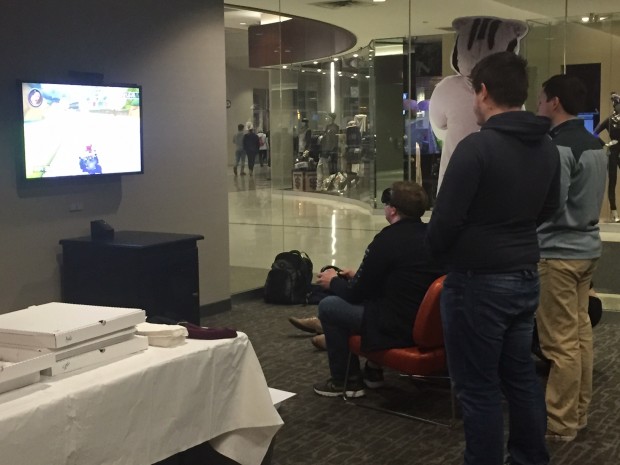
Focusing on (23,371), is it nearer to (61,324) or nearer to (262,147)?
(61,324)

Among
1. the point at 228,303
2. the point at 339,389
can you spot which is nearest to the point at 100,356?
the point at 339,389

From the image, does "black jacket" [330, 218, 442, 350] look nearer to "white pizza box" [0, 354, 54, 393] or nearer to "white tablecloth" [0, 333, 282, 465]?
"white tablecloth" [0, 333, 282, 465]

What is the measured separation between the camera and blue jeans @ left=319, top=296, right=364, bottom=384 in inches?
161

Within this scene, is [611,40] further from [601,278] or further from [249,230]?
[249,230]

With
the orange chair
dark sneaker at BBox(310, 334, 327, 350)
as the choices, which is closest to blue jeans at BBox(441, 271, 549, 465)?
the orange chair

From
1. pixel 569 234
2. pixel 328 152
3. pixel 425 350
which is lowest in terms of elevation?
pixel 425 350

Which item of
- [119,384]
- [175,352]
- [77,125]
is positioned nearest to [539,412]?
[175,352]

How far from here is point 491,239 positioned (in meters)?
2.61

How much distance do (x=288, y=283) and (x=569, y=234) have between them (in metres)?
3.86

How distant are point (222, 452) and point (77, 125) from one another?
3.31 metres

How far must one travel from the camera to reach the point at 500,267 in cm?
261

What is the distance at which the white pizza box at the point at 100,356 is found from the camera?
2137mm

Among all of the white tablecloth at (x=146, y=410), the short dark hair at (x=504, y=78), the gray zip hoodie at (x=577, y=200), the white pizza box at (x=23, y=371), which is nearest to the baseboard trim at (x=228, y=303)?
the gray zip hoodie at (x=577, y=200)

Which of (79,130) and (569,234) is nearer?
(569,234)
